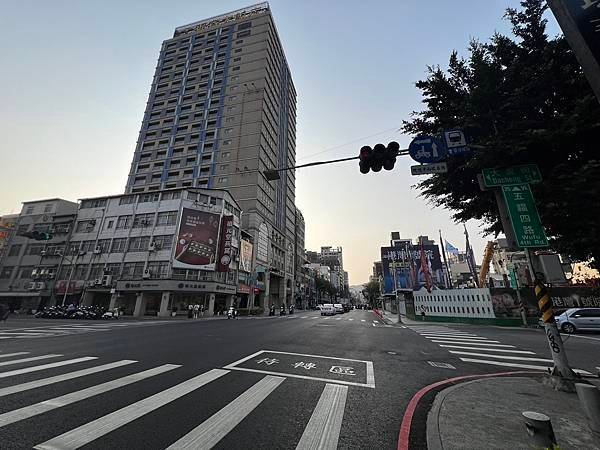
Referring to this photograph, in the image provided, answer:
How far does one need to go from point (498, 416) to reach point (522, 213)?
4.42 m

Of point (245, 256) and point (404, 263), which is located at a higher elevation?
point (404, 263)

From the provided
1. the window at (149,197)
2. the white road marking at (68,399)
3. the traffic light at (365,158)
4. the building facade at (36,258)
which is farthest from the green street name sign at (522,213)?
the building facade at (36,258)

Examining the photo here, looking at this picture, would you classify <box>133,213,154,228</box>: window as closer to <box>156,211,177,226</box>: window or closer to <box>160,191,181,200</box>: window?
<box>156,211,177,226</box>: window

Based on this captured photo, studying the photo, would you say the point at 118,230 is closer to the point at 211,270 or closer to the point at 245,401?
the point at 211,270

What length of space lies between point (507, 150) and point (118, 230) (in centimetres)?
4686

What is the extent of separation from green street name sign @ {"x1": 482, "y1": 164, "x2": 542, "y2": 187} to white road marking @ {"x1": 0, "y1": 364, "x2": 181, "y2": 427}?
364 inches

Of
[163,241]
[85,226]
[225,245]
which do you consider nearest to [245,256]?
[225,245]

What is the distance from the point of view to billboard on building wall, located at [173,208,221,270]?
3594 cm

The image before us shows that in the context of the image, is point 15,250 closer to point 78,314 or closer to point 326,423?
point 78,314

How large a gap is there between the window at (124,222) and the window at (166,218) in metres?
5.19

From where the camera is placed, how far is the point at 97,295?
39.0 metres

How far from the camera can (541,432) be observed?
299cm

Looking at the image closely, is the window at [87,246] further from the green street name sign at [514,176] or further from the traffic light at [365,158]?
the green street name sign at [514,176]

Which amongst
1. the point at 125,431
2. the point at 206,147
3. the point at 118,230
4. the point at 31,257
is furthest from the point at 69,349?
the point at 206,147
